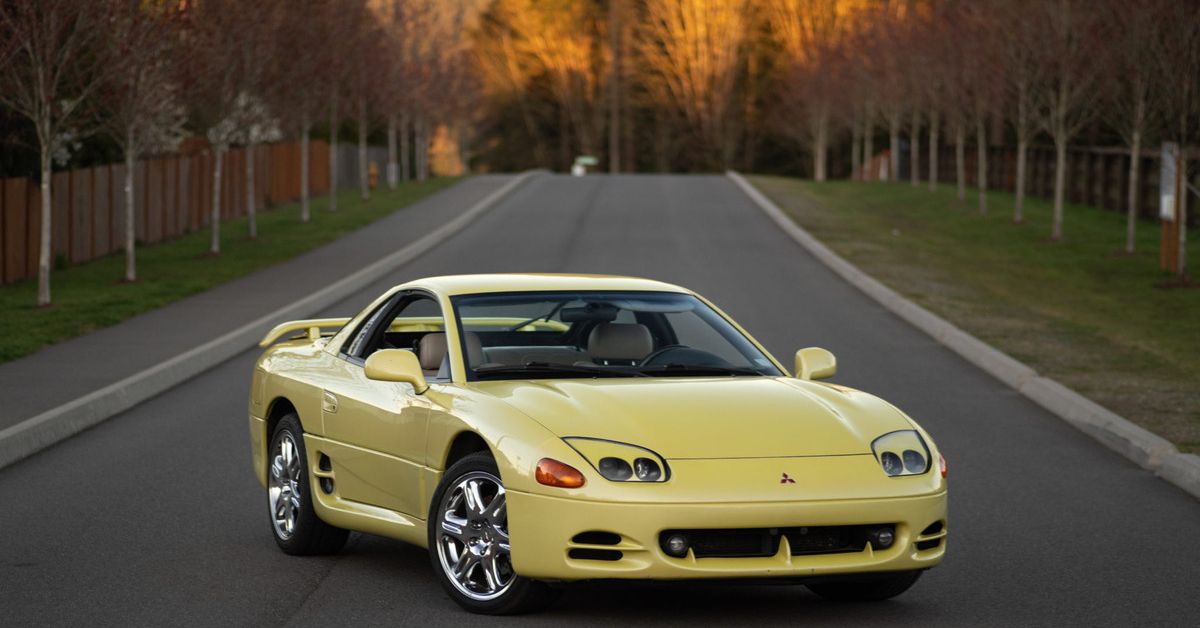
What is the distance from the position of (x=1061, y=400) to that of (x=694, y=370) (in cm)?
790

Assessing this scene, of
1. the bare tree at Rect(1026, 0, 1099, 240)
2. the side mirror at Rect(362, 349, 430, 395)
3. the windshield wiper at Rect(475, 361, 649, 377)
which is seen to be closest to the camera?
the side mirror at Rect(362, 349, 430, 395)

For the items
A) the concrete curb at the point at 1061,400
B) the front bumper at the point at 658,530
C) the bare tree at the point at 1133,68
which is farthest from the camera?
the bare tree at the point at 1133,68

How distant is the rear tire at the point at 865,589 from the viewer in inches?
293

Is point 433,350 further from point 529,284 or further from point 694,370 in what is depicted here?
point 694,370

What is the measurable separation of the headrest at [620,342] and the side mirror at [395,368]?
0.95 m

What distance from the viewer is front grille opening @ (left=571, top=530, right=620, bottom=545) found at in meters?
6.74

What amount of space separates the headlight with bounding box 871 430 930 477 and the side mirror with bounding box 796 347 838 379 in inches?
35.4

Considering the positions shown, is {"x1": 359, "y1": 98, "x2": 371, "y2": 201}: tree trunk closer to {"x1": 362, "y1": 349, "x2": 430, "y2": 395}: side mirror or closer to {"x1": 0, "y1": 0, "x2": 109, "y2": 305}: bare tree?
{"x1": 0, "y1": 0, "x2": 109, "y2": 305}: bare tree

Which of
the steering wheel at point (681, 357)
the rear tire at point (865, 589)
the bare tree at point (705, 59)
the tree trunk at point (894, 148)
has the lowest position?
the rear tire at point (865, 589)

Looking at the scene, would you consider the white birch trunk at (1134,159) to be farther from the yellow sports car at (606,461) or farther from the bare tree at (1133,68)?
the yellow sports car at (606,461)

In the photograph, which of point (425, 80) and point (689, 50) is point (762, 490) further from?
point (689, 50)

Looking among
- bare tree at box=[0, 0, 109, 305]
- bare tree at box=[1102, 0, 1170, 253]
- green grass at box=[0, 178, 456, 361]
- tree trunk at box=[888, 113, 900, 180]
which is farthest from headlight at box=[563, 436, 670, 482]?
tree trunk at box=[888, 113, 900, 180]

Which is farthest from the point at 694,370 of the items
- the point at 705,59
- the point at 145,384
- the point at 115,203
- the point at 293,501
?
the point at 705,59

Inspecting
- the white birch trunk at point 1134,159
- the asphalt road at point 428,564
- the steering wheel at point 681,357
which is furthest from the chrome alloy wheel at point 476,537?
the white birch trunk at point 1134,159
